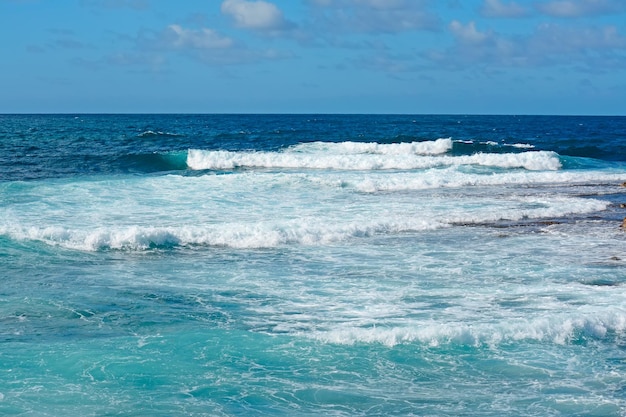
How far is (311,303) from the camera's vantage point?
11023mm

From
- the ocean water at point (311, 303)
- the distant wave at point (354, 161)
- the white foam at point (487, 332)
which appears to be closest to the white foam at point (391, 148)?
the distant wave at point (354, 161)

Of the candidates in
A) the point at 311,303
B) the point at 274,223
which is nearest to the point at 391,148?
the point at 274,223

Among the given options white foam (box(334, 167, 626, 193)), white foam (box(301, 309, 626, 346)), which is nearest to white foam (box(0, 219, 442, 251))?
white foam (box(301, 309, 626, 346))

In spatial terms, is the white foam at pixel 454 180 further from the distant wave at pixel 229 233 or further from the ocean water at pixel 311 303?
the distant wave at pixel 229 233

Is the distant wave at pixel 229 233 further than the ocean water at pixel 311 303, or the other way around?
the distant wave at pixel 229 233

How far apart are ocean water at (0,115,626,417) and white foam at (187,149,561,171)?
12242 millimetres

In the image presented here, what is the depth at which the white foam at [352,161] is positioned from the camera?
36.2 m

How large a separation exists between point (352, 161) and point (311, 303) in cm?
2592

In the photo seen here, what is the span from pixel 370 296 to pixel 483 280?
2177 millimetres

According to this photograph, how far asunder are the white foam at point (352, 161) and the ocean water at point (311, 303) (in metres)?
12.2

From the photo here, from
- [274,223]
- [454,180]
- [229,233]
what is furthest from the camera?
[454,180]

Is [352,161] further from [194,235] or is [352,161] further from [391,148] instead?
[194,235]

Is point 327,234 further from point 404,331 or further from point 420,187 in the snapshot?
point 420,187

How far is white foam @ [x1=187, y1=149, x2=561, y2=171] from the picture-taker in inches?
1426
